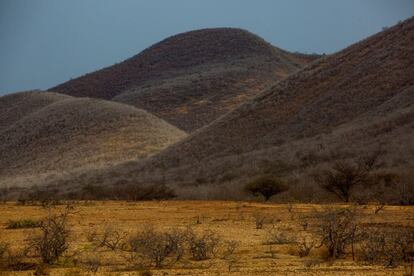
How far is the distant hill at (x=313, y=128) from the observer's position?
2666 cm

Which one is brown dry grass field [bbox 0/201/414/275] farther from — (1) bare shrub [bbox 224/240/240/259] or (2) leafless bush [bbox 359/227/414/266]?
(2) leafless bush [bbox 359/227/414/266]

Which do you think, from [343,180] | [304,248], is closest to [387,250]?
[304,248]

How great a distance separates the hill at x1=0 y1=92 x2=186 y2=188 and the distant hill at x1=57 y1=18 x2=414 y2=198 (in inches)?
378

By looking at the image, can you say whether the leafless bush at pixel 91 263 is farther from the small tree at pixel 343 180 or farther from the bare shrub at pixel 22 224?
the small tree at pixel 343 180

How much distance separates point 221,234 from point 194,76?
7744 centimetres

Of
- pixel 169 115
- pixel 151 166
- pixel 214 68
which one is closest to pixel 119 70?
pixel 214 68

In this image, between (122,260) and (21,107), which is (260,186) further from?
(21,107)

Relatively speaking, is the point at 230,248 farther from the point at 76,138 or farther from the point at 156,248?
the point at 76,138

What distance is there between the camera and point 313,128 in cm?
3575

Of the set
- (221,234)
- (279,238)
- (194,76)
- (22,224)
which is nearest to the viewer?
Answer: (279,238)

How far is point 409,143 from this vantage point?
79.7 feet

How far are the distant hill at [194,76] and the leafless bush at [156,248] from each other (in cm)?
5795

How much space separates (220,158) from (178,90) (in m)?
49.4

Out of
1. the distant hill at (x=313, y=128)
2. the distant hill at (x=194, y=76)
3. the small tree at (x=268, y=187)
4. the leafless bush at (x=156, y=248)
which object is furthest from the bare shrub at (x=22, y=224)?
the distant hill at (x=194, y=76)
